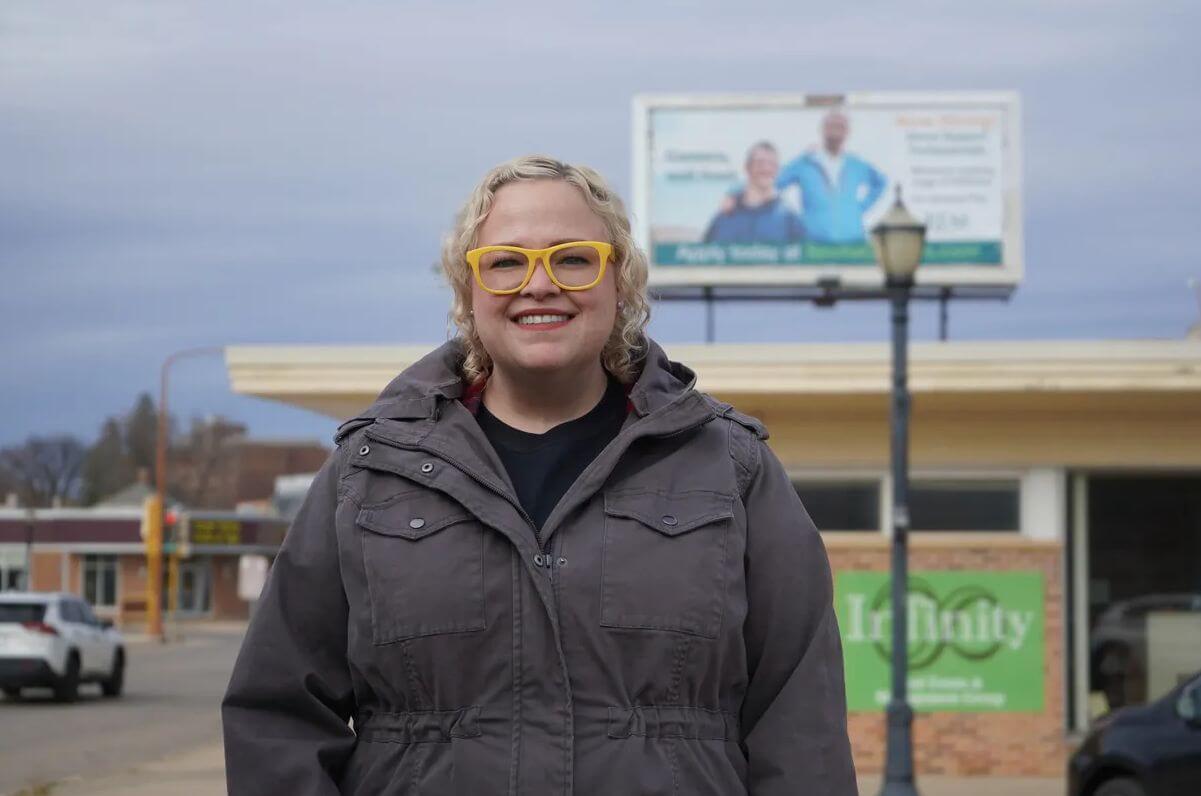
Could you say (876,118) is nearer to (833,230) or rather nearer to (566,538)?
(833,230)

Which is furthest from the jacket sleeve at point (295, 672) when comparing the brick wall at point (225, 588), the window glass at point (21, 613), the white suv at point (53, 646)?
the brick wall at point (225, 588)

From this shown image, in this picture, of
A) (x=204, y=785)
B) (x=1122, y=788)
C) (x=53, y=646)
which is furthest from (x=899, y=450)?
(x=53, y=646)

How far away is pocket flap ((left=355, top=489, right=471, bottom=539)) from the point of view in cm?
270

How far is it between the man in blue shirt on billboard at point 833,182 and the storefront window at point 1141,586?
6522 mm

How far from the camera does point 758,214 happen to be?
21.7 meters

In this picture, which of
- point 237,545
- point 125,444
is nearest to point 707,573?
point 237,545

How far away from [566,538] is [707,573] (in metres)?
0.22

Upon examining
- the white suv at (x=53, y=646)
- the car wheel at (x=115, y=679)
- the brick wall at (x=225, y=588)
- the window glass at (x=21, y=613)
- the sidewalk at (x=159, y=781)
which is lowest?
the brick wall at (x=225, y=588)

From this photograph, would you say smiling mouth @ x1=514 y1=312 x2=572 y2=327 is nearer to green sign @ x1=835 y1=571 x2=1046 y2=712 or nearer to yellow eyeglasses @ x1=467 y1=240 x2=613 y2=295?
yellow eyeglasses @ x1=467 y1=240 x2=613 y2=295

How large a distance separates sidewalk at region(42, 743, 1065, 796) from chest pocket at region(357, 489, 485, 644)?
11.1 meters

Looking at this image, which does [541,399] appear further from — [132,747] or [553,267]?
[132,747]

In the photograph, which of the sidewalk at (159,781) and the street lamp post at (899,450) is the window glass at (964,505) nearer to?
the street lamp post at (899,450)

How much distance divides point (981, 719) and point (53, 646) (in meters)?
14.6

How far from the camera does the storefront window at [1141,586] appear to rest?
15.8 meters
